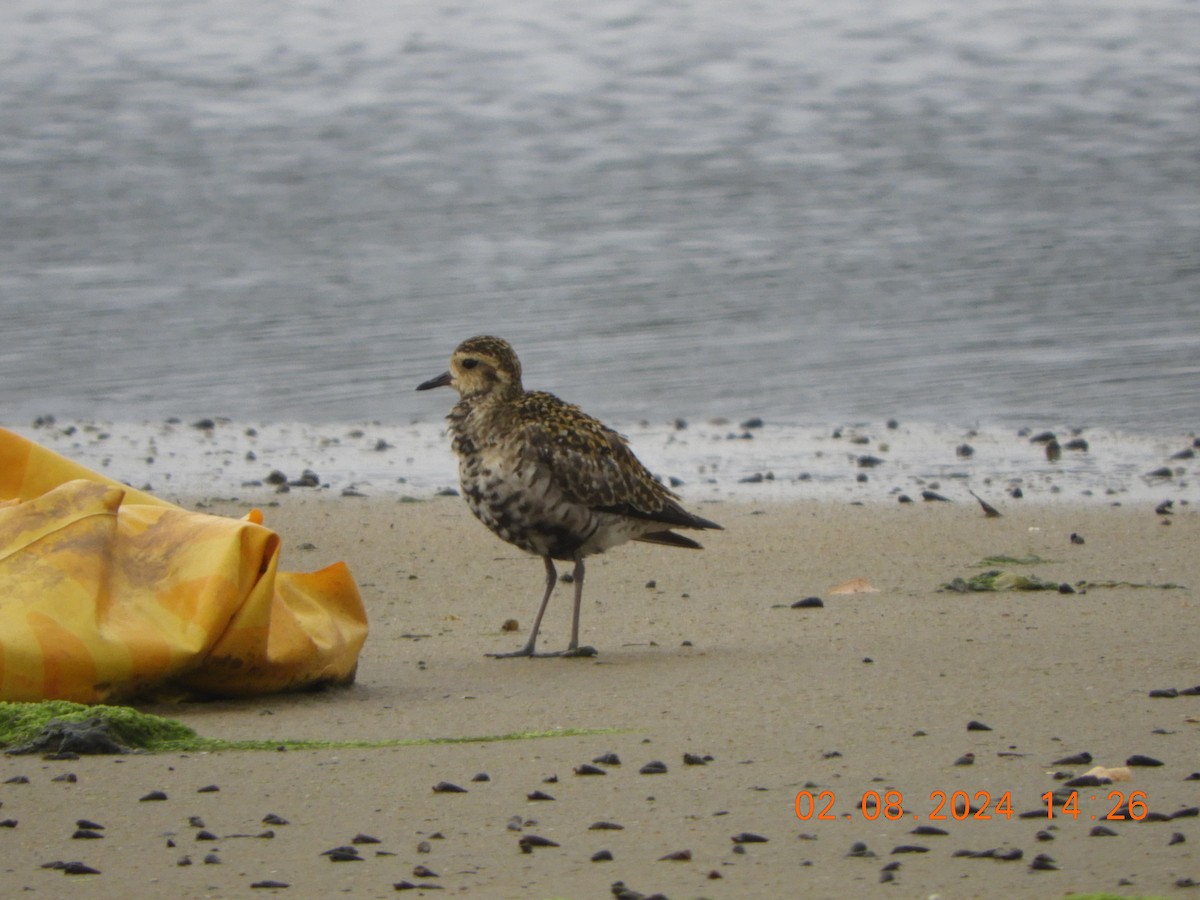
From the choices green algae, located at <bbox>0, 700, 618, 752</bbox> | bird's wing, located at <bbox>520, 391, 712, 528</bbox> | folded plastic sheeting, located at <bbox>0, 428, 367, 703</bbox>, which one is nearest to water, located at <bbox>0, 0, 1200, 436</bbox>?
bird's wing, located at <bbox>520, 391, 712, 528</bbox>

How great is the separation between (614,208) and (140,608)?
12.9 m

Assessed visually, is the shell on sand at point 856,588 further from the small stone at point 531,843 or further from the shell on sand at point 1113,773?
the small stone at point 531,843

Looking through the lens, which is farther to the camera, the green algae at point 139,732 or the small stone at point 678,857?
the green algae at point 139,732

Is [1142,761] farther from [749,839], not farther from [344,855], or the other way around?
[344,855]

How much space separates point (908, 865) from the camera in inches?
175

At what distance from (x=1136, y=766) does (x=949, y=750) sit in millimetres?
509

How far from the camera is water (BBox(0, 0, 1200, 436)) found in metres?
13.2

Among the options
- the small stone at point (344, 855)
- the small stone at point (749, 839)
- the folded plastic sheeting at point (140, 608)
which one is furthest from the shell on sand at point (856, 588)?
the small stone at point (344, 855)

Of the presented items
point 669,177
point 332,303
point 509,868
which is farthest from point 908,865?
point 669,177

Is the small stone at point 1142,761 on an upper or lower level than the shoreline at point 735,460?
lower

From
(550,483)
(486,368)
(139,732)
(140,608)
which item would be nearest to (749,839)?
(139,732)

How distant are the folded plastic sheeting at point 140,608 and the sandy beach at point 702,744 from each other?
6.3 inches
